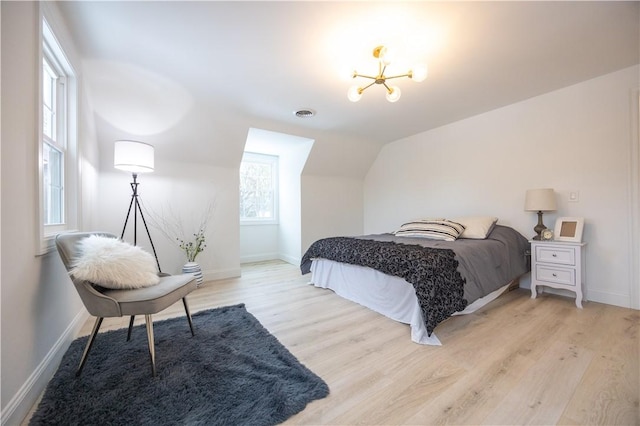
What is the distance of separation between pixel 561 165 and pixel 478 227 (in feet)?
3.56

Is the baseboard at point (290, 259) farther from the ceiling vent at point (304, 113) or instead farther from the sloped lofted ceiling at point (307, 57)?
the ceiling vent at point (304, 113)

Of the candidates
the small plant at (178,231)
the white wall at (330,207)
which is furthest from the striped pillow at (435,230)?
the small plant at (178,231)

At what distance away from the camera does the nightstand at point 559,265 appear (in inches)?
92.9

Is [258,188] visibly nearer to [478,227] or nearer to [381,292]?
[381,292]

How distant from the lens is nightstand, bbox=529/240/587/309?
2.36 m

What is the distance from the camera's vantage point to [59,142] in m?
1.92

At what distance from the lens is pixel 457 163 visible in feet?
11.8

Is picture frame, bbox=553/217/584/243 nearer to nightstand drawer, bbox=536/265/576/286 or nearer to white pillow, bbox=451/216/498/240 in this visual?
nightstand drawer, bbox=536/265/576/286

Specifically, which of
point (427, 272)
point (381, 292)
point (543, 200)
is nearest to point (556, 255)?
point (543, 200)

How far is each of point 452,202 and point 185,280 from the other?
11.7 ft

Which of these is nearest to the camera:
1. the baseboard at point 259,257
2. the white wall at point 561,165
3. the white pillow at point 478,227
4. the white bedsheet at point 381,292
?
the white bedsheet at point 381,292

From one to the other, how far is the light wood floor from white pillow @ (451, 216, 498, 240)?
2.35 feet

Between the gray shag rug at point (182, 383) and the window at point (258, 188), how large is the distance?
3160 mm

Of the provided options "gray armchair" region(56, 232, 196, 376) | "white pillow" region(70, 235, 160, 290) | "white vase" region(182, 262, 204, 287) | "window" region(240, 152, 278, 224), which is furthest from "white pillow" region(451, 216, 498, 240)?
"window" region(240, 152, 278, 224)
